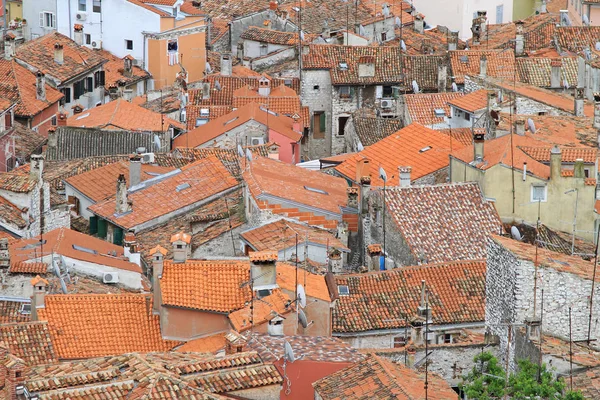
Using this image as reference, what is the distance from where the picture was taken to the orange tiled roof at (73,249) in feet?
160

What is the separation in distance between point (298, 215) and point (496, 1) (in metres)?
46.7

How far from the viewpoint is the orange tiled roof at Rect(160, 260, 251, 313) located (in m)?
43.0

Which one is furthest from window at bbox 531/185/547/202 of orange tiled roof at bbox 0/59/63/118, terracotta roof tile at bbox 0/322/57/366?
orange tiled roof at bbox 0/59/63/118

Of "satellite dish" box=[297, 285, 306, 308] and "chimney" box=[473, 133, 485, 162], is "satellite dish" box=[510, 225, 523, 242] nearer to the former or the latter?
"chimney" box=[473, 133, 485, 162]

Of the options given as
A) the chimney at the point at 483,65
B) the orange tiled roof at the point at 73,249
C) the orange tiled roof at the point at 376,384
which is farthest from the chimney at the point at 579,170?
the chimney at the point at 483,65

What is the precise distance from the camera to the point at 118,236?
56531mm

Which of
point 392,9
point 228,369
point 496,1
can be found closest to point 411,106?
point 392,9

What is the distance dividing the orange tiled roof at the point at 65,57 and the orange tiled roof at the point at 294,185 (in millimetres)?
22555

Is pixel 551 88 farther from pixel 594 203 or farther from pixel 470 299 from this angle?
pixel 470 299

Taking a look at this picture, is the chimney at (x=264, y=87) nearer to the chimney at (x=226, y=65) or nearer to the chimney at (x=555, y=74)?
the chimney at (x=226, y=65)

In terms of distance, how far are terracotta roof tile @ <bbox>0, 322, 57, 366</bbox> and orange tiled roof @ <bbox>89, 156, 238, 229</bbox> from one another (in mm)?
15021

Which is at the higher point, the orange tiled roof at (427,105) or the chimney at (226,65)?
the orange tiled roof at (427,105)

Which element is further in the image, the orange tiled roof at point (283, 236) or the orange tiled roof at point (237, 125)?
the orange tiled roof at point (237, 125)

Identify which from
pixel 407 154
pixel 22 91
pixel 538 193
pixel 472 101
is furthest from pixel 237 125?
pixel 538 193
